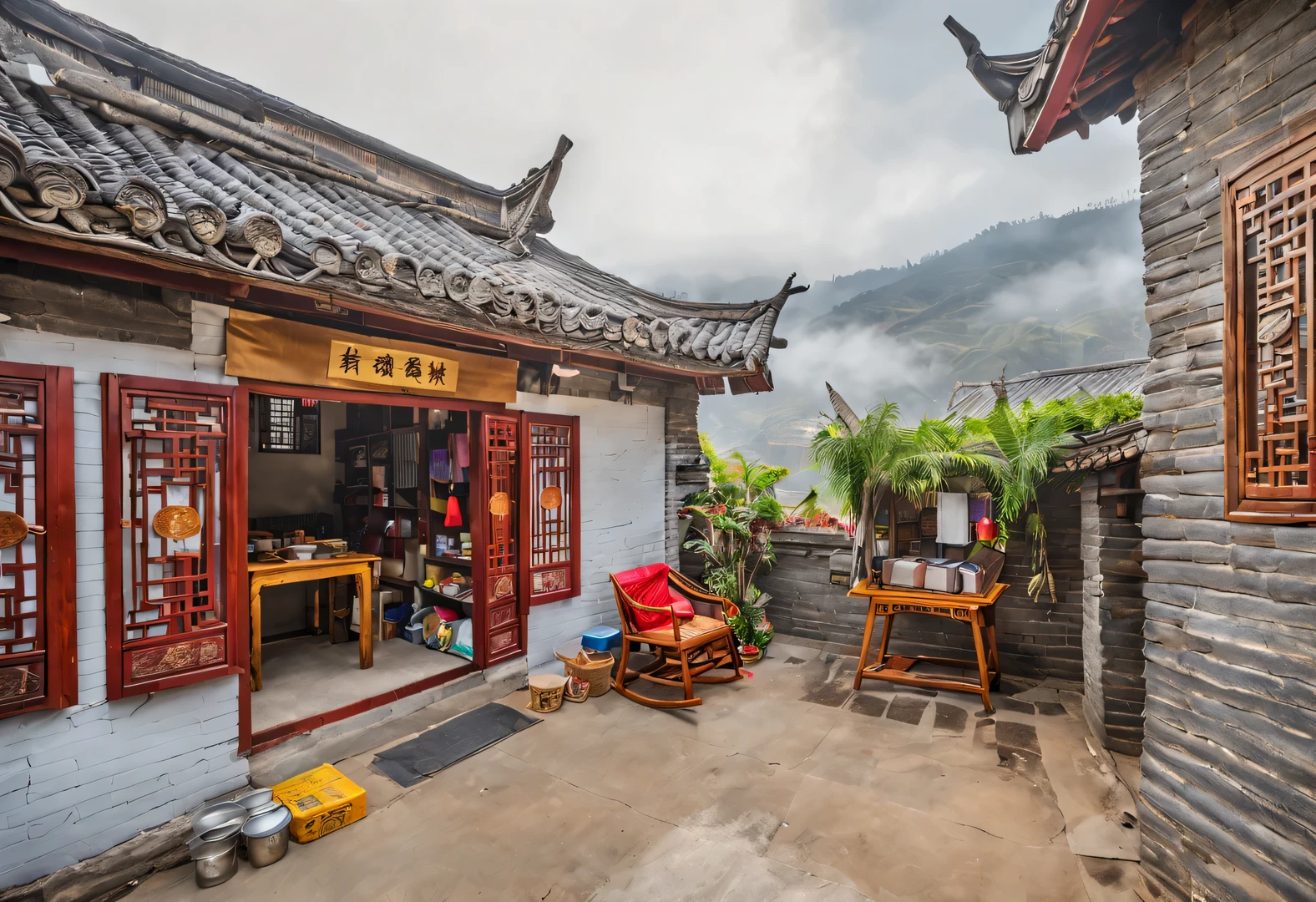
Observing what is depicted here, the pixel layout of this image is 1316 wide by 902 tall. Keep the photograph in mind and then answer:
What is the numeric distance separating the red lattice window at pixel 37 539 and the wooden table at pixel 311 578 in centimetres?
156

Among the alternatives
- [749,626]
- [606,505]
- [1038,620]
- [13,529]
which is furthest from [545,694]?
[1038,620]

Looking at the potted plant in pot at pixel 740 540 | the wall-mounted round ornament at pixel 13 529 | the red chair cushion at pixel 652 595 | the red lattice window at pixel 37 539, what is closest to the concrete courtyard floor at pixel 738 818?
the red chair cushion at pixel 652 595

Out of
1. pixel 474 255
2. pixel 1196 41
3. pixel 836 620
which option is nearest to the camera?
pixel 1196 41

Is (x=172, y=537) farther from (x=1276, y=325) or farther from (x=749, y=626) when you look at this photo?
(x=1276, y=325)

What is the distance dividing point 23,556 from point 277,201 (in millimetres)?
2322

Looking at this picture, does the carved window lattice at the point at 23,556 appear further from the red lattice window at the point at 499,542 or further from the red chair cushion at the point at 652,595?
the red chair cushion at the point at 652,595

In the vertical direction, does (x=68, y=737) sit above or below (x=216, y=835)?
above

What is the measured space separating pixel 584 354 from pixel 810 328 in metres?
53.6

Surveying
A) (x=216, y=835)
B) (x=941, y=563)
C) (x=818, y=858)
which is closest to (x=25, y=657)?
(x=216, y=835)

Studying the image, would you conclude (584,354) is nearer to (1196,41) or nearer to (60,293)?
(60,293)

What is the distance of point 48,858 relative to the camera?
2.49m

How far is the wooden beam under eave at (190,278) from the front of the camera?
2288mm

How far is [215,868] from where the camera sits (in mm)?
2555

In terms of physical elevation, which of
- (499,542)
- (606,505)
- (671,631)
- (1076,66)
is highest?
(1076,66)
